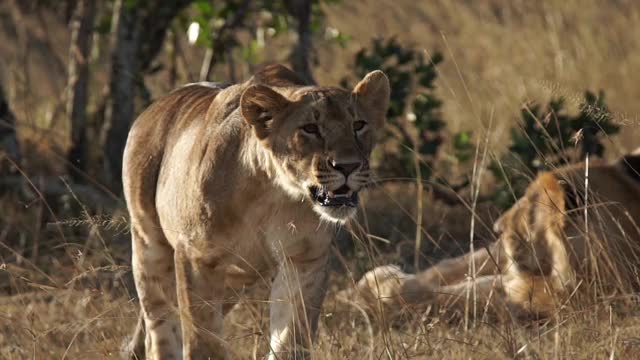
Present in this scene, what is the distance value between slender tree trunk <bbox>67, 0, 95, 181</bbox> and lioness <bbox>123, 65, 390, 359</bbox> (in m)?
3.32

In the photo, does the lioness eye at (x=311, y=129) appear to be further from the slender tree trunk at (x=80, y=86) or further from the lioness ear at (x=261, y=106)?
the slender tree trunk at (x=80, y=86)

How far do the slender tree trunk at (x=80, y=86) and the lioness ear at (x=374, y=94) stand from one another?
3785 millimetres

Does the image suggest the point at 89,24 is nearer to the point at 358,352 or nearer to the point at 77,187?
the point at 77,187

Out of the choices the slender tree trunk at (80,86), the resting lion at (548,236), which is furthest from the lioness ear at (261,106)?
the slender tree trunk at (80,86)

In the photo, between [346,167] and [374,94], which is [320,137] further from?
[374,94]

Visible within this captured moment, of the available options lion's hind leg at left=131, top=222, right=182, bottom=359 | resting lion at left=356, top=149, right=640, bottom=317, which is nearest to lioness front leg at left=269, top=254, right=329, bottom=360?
lion's hind leg at left=131, top=222, right=182, bottom=359

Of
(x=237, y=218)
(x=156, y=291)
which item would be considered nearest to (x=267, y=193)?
(x=237, y=218)

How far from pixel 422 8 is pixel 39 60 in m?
3.53

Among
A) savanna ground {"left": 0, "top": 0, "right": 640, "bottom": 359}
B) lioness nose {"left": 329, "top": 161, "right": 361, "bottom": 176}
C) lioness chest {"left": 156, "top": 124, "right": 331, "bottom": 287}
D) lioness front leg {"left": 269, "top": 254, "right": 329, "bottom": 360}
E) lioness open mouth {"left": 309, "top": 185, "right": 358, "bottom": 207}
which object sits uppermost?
lioness nose {"left": 329, "top": 161, "right": 361, "bottom": 176}

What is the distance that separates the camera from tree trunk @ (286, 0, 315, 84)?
7.09 meters

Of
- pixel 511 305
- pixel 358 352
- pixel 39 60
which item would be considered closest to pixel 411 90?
pixel 511 305

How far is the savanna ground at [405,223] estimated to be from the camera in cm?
397

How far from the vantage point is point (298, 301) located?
158 inches

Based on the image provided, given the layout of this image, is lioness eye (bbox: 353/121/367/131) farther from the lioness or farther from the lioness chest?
the lioness chest
